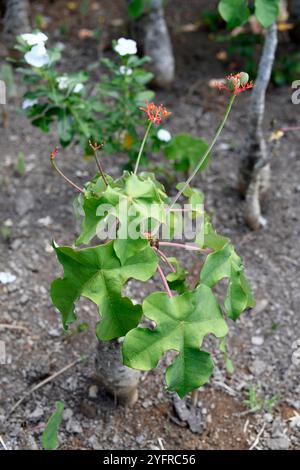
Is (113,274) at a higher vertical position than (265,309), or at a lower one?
higher

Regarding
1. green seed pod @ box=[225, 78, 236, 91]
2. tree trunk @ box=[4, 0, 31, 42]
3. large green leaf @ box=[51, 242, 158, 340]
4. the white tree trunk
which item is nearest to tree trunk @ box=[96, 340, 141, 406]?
large green leaf @ box=[51, 242, 158, 340]

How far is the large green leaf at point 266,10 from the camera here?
1.92 metres

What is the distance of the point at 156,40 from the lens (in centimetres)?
289

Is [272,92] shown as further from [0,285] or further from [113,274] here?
[113,274]

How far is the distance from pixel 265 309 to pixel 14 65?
170cm

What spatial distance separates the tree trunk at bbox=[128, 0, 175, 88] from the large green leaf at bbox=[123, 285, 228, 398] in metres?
1.73

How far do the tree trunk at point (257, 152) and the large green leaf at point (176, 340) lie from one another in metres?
0.99

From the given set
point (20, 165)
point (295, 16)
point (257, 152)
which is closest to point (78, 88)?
point (20, 165)

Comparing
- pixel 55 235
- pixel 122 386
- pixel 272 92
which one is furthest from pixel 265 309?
pixel 272 92

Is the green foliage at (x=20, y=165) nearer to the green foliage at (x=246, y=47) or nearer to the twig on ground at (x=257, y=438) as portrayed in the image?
the green foliage at (x=246, y=47)

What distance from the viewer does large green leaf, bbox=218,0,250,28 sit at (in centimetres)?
192

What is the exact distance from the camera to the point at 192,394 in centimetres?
191

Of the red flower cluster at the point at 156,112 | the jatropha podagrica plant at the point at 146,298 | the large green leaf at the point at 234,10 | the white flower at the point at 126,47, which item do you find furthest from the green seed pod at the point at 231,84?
the white flower at the point at 126,47

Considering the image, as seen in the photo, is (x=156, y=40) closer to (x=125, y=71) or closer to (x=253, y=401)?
(x=125, y=71)
